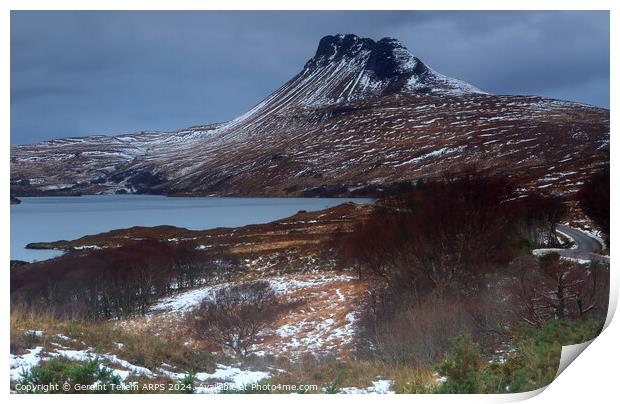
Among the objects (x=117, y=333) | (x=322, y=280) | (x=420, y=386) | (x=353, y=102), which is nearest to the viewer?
(x=420, y=386)

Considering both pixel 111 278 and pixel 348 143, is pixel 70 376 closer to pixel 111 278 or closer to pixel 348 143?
pixel 111 278

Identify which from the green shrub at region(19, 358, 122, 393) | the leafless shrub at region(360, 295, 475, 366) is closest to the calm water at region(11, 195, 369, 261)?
the green shrub at region(19, 358, 122, 393)

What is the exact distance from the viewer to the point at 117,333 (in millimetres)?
4594

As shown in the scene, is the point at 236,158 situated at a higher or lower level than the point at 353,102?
lower

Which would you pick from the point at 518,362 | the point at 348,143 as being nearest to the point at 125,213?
the point at 348,143

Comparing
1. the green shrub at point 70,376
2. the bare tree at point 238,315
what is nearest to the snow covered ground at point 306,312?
the bare tree at point 238,315

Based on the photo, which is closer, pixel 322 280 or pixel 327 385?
pixel 327 385

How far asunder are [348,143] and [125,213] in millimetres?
2350

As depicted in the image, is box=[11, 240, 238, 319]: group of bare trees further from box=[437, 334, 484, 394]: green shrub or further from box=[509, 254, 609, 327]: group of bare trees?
box=[509, 254, 609, 327]: group of bare trees

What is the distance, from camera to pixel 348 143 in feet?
17.6

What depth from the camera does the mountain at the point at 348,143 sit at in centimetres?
509
